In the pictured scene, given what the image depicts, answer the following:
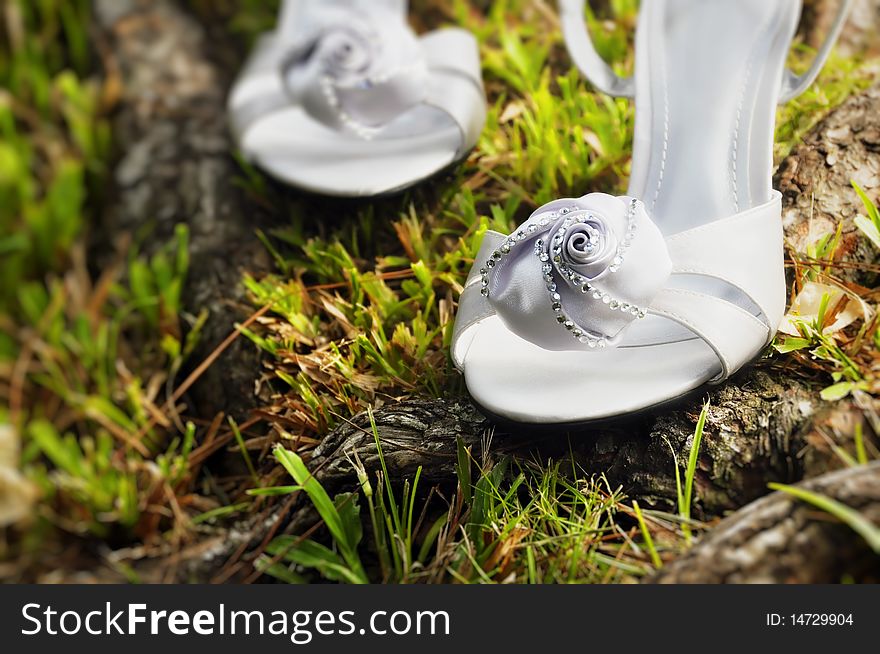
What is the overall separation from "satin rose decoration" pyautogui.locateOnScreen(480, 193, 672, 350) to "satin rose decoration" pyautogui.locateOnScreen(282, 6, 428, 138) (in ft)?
1.36

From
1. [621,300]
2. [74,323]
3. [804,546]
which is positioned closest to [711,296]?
[621,300]

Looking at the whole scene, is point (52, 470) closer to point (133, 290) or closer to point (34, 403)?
point (34, 403)

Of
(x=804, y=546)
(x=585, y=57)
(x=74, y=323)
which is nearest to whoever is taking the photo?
(x=804, y=546)

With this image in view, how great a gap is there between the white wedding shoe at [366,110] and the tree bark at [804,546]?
1.91 ft

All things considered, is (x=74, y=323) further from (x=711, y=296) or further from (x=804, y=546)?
(x=804, y=546)

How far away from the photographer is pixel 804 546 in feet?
1.89

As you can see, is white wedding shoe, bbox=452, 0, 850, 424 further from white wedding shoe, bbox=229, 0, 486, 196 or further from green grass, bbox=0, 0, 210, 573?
green grass, bbox=0, 0, 210, 573

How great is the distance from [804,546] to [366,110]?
765mm

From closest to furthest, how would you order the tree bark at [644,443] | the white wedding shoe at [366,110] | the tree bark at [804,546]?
the tree bark at [804,546] → the tree bark at [644,443] → the white wedding shoe at [366,110]

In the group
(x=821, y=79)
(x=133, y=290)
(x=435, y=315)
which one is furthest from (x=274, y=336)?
(x=821, y=79)

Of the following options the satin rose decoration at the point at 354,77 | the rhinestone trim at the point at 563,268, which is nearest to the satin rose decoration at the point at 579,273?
the rhinestone trim at the point at 563,268

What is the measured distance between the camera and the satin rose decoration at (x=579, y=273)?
2.31ft

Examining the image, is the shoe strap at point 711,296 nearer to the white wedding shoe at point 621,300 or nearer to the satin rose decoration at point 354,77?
the white wedding shoe at point 621,300

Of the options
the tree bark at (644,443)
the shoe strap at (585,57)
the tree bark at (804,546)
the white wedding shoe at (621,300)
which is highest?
the shoe strap at (585,57)
